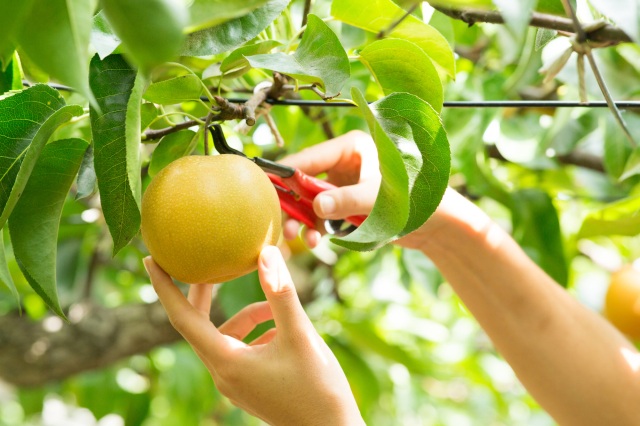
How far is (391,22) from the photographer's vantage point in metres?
0.63

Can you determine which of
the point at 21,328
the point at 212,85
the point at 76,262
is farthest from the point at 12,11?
the point at 21,328

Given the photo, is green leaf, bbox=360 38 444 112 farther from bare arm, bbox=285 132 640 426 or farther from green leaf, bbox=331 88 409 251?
bare arm, bbox=285 132 640 426

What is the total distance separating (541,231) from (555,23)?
0.64 m

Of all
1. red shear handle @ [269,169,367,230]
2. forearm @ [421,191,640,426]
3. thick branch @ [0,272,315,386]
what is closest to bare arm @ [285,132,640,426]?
forearm @ [421,191,640,426]

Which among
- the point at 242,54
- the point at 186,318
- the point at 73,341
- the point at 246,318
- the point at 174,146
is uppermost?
the point at 242,54

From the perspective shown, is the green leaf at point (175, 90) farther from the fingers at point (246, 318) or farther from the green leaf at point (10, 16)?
the fingers at point (246, 318)

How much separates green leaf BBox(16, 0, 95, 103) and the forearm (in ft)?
2.01

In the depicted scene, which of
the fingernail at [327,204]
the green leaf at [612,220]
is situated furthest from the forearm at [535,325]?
the fingernail at [327,204]

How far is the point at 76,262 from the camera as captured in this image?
142cm

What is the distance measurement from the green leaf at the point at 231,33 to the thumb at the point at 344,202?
20 cm

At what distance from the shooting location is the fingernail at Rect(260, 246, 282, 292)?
0.54 metres

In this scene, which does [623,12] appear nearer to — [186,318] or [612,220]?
[186,318]

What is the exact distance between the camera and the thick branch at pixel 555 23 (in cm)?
58

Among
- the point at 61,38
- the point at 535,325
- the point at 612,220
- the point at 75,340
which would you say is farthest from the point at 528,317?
the point at 75,340
